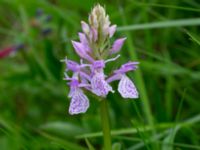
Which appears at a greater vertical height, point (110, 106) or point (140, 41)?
point (140, 41)

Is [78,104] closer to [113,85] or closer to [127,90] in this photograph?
[127,90]

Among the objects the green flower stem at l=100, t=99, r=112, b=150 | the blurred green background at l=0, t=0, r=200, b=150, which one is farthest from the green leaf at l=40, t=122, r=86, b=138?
the green flower stem at l=100, t=99, r=112, b=150

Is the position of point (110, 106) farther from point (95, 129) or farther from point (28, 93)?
point (28, 93)

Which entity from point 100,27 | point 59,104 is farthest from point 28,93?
point 100,27

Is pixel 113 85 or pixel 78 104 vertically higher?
pixel 113 85

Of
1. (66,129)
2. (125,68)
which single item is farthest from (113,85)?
(125,68)

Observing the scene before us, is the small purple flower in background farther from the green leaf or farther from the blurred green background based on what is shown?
the green leaf

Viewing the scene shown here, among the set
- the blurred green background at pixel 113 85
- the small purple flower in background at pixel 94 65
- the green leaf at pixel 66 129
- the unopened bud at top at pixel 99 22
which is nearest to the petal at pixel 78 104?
the small purple flower in background at pixel 94 65
